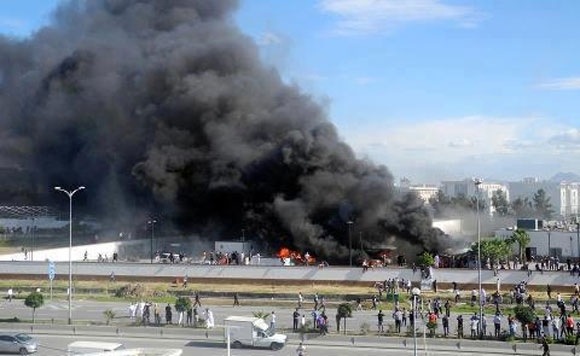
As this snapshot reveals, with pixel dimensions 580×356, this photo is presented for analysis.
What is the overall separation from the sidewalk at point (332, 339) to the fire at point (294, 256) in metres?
22.8

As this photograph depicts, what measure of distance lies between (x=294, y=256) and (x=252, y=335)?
26529 mm

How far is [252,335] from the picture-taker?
2623 cm

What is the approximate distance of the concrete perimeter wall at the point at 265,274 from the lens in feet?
132

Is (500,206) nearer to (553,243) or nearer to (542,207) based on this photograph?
(542,207)

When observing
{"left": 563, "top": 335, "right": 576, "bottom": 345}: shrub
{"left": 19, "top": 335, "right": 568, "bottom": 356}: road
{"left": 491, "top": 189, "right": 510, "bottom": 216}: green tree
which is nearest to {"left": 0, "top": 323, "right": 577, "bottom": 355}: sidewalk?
{"left": 19, "top": 335, "right": 568, "bottom": 356}: road

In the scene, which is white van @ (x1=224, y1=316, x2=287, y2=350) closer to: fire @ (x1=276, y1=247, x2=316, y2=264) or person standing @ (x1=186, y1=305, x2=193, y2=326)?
person standing @ (x1=186, y1=305, x2=193, y2=326)

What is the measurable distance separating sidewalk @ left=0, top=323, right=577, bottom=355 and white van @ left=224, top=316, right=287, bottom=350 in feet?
3.39

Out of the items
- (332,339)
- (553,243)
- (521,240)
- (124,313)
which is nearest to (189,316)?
(124,313)

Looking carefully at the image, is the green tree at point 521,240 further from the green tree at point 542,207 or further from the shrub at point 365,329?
the green tree at point 542,207

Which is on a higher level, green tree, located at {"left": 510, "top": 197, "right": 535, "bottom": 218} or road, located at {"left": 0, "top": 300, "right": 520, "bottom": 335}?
green tree, located at {"left": 510, "top": 197, "right": 535, "bottom": 218}

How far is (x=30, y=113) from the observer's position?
8944 centimetres

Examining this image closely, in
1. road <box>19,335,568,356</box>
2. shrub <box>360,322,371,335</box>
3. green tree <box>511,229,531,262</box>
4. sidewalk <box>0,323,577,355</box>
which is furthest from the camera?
green tree <box>511,229,531,262</box>

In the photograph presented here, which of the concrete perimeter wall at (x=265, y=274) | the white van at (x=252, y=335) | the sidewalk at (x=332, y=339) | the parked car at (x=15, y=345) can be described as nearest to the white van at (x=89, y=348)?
the parked car at (x=15, y=345)

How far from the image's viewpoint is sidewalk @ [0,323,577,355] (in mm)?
25375
